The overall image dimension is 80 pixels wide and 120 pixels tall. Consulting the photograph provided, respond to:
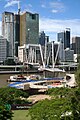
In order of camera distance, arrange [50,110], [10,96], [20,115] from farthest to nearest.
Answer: [10,96] < [20,115] < [50,110]

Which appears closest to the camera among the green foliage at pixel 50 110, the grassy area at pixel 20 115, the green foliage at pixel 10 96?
the green foliage at pixel 50 110

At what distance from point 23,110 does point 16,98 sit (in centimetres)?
482

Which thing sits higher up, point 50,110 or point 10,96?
point 50,110

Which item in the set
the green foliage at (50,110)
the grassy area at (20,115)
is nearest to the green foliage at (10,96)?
the grassy area at (20,115)

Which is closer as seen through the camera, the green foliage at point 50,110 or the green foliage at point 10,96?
the green foliage at point 50,110

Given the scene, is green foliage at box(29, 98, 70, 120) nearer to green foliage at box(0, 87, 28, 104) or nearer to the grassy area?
the grassy area

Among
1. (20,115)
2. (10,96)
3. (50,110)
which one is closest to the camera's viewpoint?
(50,110)

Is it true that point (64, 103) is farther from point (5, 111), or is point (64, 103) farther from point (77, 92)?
point (5, 111)

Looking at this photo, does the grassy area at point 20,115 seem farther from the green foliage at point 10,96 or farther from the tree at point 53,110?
the tree at point 53,110

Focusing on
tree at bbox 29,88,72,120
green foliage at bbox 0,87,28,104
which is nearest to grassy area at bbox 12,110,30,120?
green foliage at bbox 0,87,28,104

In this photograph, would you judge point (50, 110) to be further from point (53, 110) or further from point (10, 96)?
point (10, 96)

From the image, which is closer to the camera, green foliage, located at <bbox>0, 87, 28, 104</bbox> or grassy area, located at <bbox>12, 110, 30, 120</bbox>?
grassy area, located at <bbox>12, 110, 30, 120</bbox>

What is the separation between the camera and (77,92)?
22078 mm

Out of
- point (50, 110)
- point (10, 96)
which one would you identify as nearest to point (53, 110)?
point (50, 110)
